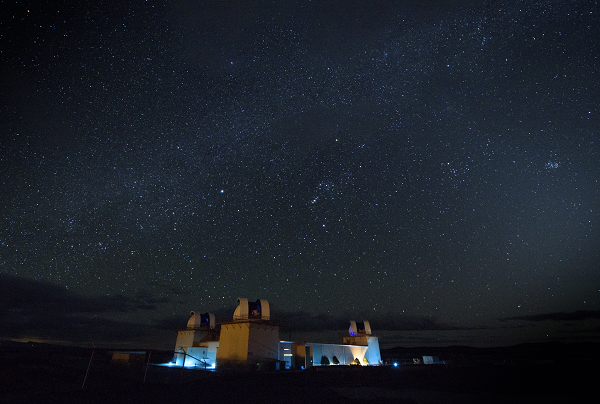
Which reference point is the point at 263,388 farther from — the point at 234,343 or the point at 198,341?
the point at 198,341

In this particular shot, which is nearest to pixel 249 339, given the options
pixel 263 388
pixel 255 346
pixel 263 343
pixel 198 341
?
pixel 255 346

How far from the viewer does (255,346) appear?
82.7 feet

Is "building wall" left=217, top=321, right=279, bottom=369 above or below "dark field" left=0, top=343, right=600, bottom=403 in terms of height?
above

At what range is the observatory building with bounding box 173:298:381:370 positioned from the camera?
82.5 ft

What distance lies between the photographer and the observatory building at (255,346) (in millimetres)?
25141

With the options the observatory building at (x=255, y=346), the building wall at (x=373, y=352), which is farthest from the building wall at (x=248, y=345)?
the building wall at (x=373, y=352)

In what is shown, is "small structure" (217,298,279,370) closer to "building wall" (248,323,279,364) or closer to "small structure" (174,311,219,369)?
"building wall" (248,323,279,364)

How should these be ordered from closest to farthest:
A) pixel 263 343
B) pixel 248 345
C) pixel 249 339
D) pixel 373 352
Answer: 1. pixel 248 345
2. pixel 249 339
3. pixel 263 343
4. pixel 373 352

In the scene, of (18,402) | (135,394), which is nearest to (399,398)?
(135,394)

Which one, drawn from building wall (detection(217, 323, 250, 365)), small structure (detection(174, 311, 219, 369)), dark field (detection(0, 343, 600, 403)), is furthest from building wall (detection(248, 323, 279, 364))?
small structure (detection(174, 311, 219, 369))

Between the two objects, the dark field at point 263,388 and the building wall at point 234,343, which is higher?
the building wall at point 234,343

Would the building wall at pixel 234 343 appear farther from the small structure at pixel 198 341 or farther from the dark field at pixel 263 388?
the dark field at pixel 263 388

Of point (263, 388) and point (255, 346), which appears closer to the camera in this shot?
point (263, 388)

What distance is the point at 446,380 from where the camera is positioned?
890 inches
